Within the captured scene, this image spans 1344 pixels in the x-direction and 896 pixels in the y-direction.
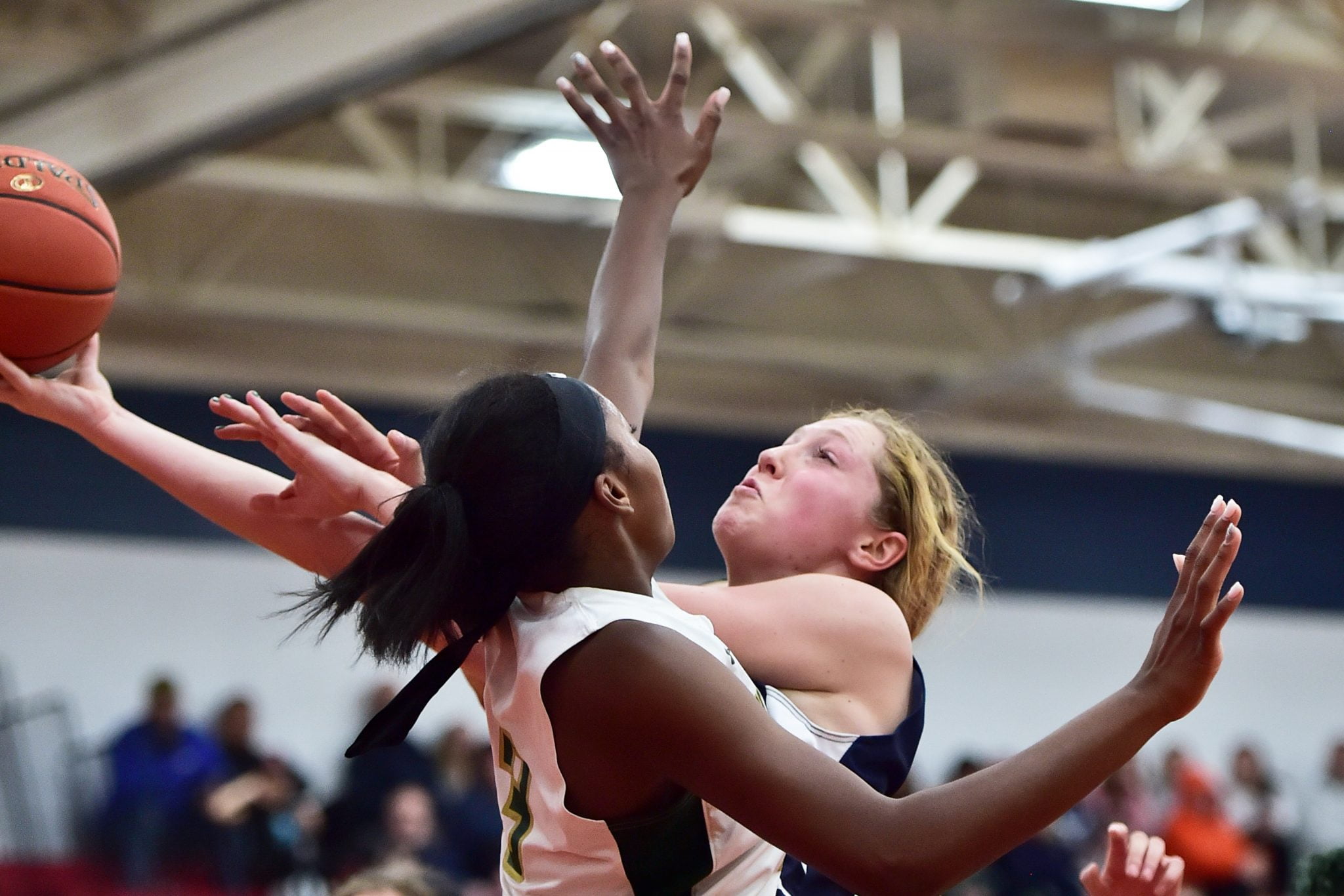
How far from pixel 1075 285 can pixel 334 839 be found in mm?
4092

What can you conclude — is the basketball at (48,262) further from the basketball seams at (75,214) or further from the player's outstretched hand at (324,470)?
the player's outstretched hand at (324,470)

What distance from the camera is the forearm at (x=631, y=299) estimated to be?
2.43 meters

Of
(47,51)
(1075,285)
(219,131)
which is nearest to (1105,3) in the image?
(1075,285)

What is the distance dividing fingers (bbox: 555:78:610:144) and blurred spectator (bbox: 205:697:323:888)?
5.31 m

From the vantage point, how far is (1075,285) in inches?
311

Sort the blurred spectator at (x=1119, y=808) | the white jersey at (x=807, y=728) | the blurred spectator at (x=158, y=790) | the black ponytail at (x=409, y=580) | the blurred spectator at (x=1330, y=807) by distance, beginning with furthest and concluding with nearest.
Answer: the blurred spectator at (x=1330, y=807) < the blurred spectator at (x=1119, y=808) < the blurred spectator at (x=158, y=790) < the white jersey at (x=807, y=728) < the black ponytail at (x=409, y=580)

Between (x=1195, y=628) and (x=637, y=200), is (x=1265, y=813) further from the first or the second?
(x=1195, y=628)

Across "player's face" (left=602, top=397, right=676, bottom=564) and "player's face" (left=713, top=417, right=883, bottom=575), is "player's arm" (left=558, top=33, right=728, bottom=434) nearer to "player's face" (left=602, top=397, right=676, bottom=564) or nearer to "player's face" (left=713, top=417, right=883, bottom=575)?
"player's face" (left=713, top=417, right=883, bottom=575)

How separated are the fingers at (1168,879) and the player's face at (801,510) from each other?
1.81 feet

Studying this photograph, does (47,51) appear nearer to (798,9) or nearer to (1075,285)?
(798,9)

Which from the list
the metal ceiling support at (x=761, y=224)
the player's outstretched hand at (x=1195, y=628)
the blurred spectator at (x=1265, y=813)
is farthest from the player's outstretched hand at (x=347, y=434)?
the blurred spectator at (x=1265, y=813)

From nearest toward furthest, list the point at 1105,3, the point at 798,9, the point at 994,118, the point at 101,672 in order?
the point at 1105,3 → the point at 798,9 → the point at 994,118 → the point at 101,672

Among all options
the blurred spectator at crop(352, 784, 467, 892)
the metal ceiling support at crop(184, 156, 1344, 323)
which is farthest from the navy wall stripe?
the blurred spectator at crop(352, 784, 467, 892)

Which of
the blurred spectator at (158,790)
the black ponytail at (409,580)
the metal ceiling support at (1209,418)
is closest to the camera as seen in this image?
the black ponytail at (409,580)
